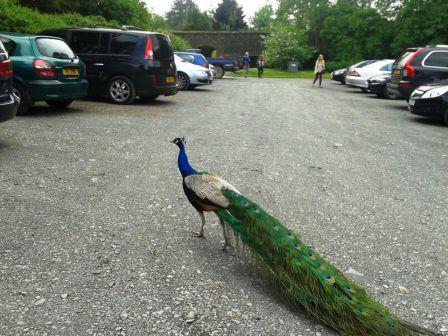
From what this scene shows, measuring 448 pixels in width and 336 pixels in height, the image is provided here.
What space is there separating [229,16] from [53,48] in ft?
246

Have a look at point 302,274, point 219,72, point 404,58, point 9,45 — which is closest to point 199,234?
point 302,274

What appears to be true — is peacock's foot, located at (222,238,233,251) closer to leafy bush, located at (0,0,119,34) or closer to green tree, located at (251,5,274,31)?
leafy bush, located at (0,0,119,34)

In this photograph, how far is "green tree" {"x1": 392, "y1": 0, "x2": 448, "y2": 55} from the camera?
34.0 metres

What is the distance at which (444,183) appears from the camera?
20.0 ft

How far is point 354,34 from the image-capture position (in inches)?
1639

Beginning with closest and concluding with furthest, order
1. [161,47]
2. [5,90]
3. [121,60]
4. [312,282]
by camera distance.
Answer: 1. [312,282]
2. [5,90]
3. [121,60]
4. [161,47]

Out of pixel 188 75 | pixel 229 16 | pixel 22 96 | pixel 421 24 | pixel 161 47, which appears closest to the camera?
pixel 22 96

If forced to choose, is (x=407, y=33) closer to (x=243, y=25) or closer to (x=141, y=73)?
(x=141, y=73)

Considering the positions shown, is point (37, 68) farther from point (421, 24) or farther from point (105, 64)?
point (421, 24)

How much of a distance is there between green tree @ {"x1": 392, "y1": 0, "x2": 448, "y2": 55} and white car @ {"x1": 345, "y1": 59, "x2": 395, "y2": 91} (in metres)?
16.6

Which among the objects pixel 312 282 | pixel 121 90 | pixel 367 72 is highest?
pixel 367 72

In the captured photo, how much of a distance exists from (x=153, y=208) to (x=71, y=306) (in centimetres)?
188

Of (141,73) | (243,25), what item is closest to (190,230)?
(141,73)

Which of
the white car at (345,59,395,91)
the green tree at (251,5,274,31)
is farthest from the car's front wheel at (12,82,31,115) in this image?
the green tree at (251,5,274,31)
